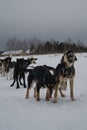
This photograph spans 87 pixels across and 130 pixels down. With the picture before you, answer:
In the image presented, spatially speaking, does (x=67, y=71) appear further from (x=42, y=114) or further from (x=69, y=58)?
(x=42, y=114)

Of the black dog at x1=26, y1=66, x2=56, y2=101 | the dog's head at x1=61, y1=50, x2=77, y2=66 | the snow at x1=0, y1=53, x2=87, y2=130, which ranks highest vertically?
the dog's head at x1=61, y1=50, x2=77, y2=66

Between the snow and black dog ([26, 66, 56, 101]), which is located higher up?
black dog ([26, 66, 56, 101])

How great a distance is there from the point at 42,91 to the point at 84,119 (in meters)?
4.56

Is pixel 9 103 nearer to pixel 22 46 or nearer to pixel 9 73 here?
pixel 9 73

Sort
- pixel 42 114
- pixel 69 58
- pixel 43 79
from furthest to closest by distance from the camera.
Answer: pixel 43 79 < pixel 69 58 < pixel 42 114

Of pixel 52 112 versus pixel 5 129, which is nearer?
pixel 5 129

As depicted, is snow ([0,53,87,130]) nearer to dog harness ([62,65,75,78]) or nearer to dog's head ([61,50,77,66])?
dog harness ([62,65,75,78])

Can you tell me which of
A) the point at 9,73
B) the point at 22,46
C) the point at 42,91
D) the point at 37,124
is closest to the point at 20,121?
the point at 37,124

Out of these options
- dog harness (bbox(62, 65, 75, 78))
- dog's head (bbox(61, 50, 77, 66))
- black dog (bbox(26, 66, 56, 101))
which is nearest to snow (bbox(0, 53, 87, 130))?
black dog (bbox(26, 66, 56, 101))

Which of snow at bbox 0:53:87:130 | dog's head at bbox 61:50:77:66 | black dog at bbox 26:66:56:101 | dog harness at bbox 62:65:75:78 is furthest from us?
black dog at bbox 26:66:56:101

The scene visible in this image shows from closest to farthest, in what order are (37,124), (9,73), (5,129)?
(5,129) → (37,124) → (9,73)

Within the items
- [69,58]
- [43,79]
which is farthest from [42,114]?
[69,58]

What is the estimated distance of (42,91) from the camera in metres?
11.9

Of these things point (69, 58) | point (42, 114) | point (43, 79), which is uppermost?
point (69, 58)
